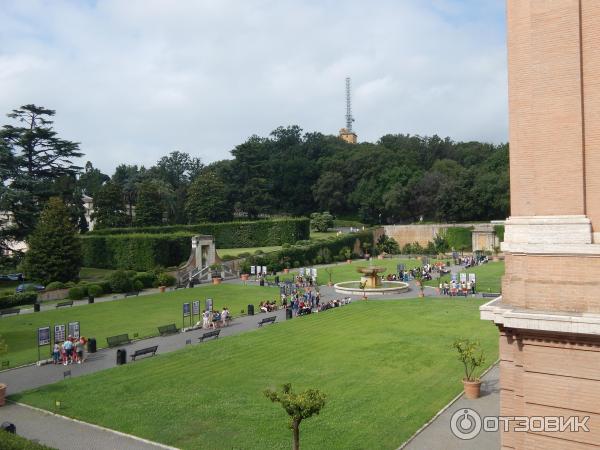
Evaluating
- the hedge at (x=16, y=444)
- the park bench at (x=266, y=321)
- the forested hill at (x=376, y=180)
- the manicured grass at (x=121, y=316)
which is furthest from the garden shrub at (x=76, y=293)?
the forested hill at (x=376, y=180)

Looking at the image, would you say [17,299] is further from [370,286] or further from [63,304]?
[370,286]

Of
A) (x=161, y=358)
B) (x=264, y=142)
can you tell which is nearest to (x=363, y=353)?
(x=161, y=358)

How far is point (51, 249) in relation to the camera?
4372cm

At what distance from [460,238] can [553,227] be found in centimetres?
6599

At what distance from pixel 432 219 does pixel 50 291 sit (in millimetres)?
64450

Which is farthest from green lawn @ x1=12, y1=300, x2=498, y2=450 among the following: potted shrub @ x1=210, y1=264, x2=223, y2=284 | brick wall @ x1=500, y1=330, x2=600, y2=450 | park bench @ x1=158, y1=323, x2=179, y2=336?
potted shrub @ x1=210, y1=264, x2=223, y2=284

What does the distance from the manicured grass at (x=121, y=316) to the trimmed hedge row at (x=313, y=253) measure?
12.0 m

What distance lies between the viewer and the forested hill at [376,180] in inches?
3189

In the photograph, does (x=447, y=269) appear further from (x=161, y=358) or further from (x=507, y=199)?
(x=161, y=358)

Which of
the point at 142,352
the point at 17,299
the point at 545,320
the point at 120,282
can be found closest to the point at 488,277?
the point at 120,282

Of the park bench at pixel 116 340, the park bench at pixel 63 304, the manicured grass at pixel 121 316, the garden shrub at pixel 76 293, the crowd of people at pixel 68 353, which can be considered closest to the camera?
the crowd of people at pixel 68 353

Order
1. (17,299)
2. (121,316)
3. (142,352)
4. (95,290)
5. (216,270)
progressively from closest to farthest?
1. (142,352)
2. (121,316)
3. (17,299)
4. (95,290)
5. (216,270)

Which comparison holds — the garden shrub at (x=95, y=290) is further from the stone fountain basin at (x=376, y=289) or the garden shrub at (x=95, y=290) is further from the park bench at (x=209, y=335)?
the stone fountain basin at (x=376, y=289)

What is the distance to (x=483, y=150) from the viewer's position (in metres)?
105
